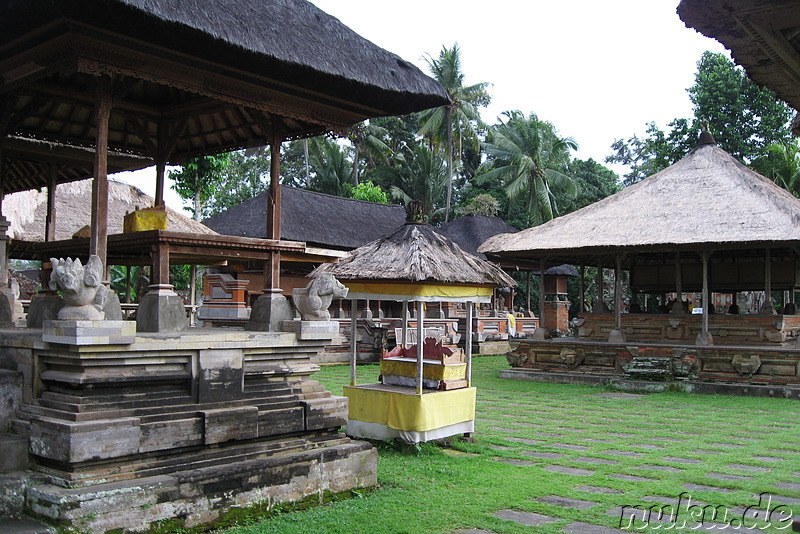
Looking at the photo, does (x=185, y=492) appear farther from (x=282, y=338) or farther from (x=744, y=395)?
(x=744, y=395)

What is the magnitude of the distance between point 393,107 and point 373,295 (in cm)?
237

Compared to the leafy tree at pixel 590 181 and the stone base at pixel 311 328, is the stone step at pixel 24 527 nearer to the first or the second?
the stone base at pixel 311 328

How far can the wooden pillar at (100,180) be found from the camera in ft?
19.2

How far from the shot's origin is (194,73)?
20.9 ft

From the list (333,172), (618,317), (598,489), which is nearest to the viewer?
(598,489)

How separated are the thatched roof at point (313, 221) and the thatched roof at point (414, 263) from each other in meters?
14.7

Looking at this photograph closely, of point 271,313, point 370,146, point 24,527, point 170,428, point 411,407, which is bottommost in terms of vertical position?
point 24,527

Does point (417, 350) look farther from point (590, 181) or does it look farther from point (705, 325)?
point (590, 181)

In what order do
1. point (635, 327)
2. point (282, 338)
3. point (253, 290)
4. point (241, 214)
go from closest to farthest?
1. point (282, 338)
2. point (635, 327)
3. point (253, 290)
4. point (241, 214)

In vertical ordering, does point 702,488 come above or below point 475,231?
below

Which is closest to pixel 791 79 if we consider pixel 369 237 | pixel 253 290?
pixel 253 290

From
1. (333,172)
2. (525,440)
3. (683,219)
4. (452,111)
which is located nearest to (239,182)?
(333,172)

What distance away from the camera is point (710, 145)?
65.7ft

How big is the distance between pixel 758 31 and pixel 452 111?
3423cm
